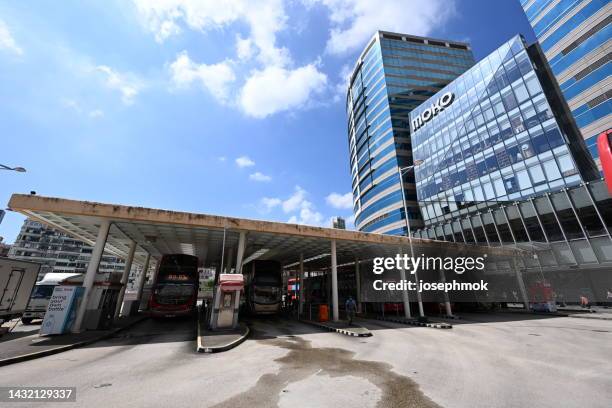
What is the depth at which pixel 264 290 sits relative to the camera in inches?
798

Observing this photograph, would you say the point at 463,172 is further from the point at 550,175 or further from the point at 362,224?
the point at 362,224

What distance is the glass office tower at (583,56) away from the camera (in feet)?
90.5

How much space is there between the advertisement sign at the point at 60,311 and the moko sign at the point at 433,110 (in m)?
57.9

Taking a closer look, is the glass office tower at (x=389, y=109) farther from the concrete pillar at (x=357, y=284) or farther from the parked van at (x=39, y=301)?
the parked van at (x=39, y=301)

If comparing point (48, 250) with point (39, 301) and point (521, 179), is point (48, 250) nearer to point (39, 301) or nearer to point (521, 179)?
point (39, 301)

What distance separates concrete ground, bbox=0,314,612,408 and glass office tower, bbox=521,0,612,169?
1189 inches

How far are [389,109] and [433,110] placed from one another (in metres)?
10.3

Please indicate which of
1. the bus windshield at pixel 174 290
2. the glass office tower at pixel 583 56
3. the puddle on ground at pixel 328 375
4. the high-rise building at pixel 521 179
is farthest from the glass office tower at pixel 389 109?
the puddle on ground at pixel 328 375

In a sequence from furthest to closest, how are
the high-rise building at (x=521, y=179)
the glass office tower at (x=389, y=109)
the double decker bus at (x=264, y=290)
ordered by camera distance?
the glass office tower at (x=389, y=109)
the high-rise building at (x=521, y=179)
the double decker bus at (x=264, y=290)

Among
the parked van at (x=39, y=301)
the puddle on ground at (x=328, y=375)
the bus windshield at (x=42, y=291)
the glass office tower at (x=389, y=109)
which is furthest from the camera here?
the glass office tower at (x=389, y=109)

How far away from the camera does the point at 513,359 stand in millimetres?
7902

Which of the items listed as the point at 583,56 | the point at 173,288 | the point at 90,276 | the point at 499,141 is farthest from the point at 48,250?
the point at 583,56

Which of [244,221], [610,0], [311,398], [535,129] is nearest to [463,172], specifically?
[535,129]

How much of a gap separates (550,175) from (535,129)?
6.80 meters
